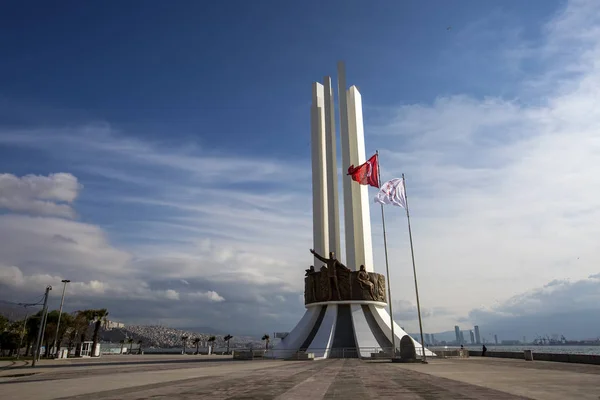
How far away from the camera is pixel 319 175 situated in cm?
4434

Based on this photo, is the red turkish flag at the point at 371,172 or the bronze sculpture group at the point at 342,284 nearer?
the red turkish flag at the point at 371,172

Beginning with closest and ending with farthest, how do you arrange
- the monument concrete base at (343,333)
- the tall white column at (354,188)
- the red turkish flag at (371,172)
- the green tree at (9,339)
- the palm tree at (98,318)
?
1. the red turkish flag at (371,172)
2. the monument concrete base at (343,333)
3. the tall white column at (354,188)
4. the palm tree at (98,318)
5. the green tree at (9,339)

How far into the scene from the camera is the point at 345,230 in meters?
40.2

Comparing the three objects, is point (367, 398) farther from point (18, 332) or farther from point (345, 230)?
point (18, 332)

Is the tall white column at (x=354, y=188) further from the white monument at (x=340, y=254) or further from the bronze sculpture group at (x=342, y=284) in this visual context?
the bronze sculpture group at (x=342, y=284)

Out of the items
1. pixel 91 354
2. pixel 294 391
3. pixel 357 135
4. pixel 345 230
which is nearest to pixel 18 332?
pixel 91 354

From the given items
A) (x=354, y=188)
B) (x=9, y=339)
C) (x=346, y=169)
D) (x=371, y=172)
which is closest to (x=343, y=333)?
(x=354, y=188)

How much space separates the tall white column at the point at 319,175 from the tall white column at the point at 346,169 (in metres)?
2.97

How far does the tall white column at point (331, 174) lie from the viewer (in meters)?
41.2

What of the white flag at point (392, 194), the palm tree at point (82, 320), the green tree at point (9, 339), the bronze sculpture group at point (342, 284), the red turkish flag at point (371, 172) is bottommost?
the green tree at point (9, 339)

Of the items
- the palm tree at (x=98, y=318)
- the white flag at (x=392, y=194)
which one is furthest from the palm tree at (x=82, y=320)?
the white flag at (x=392, y=194)

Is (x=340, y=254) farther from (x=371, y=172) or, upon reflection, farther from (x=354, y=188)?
(x=371, y=172)

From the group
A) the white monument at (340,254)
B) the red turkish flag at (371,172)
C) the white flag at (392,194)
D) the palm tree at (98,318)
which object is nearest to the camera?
the white flag at (392,194)

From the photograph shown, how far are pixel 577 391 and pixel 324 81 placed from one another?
42.7 metres
